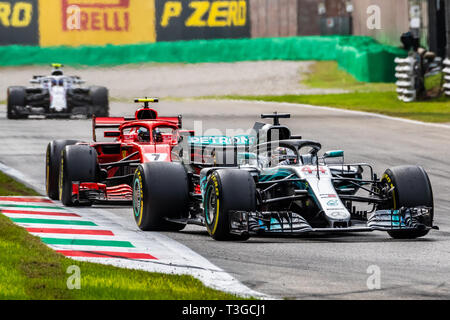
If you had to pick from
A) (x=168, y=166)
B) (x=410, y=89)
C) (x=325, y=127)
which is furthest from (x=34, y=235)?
(x=410, y=89)

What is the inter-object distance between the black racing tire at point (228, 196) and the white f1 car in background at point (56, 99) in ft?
74.5

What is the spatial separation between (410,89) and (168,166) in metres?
28.2

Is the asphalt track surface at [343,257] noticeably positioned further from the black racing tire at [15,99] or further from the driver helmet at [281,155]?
the black racing tire at [15,99]

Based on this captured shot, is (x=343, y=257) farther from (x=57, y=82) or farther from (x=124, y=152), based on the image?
(x=57, y=82)

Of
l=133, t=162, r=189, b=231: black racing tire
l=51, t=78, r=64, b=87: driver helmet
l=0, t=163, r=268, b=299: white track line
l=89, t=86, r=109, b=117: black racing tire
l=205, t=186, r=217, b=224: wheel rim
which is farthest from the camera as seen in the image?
l=89, t=86, r=109, b=117: black racing tire

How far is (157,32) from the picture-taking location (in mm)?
60812

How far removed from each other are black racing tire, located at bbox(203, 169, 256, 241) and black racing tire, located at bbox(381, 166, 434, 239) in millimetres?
1803

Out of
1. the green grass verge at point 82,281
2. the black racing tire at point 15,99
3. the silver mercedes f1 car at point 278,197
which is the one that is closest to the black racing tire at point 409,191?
the silver mercedes f1 car at point 278,197

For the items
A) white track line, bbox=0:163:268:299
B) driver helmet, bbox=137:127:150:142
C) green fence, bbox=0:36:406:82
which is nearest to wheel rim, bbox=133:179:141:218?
white track line, bbox=0:163:268:299

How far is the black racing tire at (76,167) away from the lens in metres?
16.2

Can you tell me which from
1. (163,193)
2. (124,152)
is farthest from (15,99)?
(163,193)

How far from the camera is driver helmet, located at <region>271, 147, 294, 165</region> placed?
13.7 meters

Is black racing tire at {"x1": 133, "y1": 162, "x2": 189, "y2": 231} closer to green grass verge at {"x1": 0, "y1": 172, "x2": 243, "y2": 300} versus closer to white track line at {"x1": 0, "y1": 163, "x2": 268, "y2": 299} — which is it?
white track line at {"x1": 0, "y1": 163, "x2": 268, "y2": 299}

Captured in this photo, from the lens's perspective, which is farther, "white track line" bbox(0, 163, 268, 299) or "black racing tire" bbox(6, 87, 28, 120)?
"black racing tire" bbox(6, 87, 28, 120)
